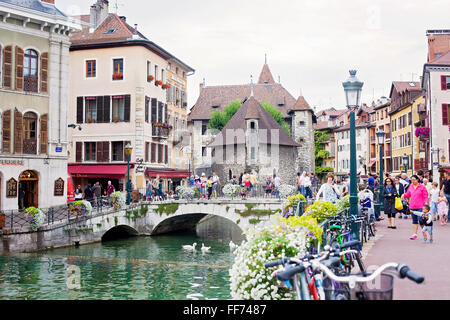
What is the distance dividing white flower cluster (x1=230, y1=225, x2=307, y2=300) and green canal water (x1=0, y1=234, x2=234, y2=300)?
8.23 m

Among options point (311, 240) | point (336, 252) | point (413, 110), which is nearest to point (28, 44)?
point (311, 240)

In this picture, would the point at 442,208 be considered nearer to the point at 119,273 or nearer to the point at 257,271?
the point at 119,273

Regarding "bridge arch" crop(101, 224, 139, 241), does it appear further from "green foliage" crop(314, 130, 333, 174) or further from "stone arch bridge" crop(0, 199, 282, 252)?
"green foliage" crop(314, 130, 333, 174)

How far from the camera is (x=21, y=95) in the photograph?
2450cm

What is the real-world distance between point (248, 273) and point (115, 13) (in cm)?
3629

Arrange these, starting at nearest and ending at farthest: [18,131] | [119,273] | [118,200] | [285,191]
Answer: [119,273] < [18,131] < [285,191] < [118,200]

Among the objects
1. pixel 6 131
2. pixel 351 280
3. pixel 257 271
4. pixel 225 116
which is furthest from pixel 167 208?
pixel 225 116

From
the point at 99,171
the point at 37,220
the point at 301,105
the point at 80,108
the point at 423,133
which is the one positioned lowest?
the point at 37,220

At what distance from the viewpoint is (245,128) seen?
4753 cm

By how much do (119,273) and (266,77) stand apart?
55839mm

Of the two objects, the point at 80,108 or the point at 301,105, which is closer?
the point at 80,108

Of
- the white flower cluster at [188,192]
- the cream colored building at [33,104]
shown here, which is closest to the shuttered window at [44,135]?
the cream colored building at [33,104]
